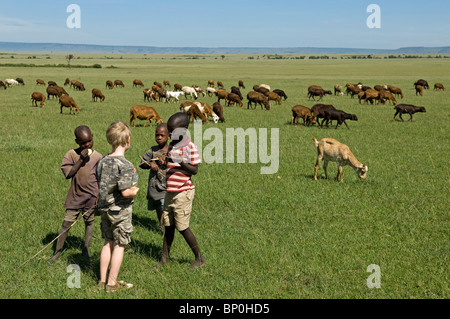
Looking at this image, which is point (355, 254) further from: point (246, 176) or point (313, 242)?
point (246, 176)

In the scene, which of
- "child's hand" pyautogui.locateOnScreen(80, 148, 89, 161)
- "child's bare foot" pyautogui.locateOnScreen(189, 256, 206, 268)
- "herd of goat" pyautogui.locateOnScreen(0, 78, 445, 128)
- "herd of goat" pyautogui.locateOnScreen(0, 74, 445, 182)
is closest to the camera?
"child's hand" pyautogui.locateOnScreen(80, 148, 89, 161)

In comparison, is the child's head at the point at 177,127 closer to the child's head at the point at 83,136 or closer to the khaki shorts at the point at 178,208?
the khaki shorts at the point at 178,208

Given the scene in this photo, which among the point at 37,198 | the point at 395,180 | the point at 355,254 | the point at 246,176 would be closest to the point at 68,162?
the point at 37,198

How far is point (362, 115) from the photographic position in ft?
78.9

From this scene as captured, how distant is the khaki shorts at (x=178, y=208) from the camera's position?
17.3ft

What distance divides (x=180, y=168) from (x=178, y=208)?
1.67ft

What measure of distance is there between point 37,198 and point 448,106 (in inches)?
1093

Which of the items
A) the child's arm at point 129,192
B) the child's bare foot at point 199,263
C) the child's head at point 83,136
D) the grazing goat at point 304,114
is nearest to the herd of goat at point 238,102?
the grazing goat at point 304,114

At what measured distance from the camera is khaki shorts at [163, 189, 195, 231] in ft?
17.3

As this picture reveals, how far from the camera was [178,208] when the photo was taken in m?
5.28

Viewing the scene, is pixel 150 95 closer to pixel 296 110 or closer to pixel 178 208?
pixel 296 110

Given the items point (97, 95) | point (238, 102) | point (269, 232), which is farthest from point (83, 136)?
point (97, 95)

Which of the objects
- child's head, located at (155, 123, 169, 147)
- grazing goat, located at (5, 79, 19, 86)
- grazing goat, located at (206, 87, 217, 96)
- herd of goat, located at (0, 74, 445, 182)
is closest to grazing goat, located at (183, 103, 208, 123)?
herd of goat, located at (0, 74, 445, 182)

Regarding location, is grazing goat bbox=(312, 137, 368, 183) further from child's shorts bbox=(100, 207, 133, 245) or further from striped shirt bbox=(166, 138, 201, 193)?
child's shorts bbox=(100, 207, 133, 245)
